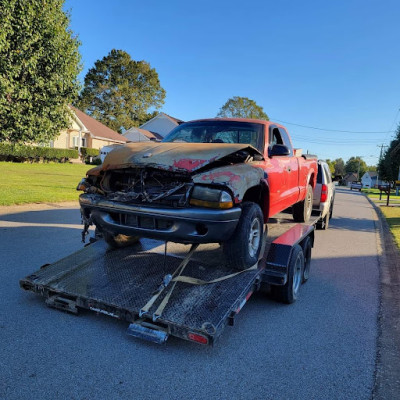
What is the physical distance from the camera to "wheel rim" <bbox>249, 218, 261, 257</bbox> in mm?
3846

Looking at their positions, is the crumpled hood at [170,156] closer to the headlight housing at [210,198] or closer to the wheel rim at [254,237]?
the headlight housing at [210,198]

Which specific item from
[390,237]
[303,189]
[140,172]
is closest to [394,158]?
[390,237]

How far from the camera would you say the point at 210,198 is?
11.0ft

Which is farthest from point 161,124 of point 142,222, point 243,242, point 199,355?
point 199,355

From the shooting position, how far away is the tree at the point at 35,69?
27.3ft

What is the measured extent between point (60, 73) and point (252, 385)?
9.59 m

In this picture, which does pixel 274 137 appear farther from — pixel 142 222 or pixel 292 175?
pixel 142 222

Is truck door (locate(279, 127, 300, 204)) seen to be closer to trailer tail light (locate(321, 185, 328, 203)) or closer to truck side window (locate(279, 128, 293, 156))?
truck side window (locate(279, 128, 293, 156))

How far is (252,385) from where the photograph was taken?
265cm

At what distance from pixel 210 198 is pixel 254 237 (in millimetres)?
963

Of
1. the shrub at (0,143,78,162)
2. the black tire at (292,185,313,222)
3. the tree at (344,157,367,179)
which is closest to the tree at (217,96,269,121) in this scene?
the shrub at (0,143,78,162)

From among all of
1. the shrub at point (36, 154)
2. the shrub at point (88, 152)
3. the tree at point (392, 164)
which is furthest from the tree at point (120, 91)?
the tree at point (392, 164)

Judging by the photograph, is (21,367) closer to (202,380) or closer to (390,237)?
(202,380)

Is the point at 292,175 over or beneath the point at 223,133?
beneath
